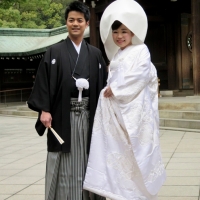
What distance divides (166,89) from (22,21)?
2856 cm

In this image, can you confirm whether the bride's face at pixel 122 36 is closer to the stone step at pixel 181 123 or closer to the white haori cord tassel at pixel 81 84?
the white haori cord tassel at pixel 81 84

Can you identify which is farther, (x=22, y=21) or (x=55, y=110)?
(x=22, y=21)

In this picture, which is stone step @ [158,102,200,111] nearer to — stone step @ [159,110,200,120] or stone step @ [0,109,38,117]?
stone step @ [159,110,200,120]

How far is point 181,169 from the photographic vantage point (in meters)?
4.95

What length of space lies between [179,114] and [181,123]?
513 millimetres

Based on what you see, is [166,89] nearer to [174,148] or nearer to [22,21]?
[174,148]

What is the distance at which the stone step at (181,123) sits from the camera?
8516 mm

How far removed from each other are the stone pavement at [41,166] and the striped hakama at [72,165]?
1053mm

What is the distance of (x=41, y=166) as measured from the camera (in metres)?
5.50

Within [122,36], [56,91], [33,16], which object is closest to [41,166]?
[56,91]

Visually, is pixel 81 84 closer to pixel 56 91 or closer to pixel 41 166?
pixel 56 91

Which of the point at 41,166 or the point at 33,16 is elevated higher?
the point at 33,16

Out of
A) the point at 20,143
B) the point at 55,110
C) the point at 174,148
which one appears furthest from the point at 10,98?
the point at 55,110

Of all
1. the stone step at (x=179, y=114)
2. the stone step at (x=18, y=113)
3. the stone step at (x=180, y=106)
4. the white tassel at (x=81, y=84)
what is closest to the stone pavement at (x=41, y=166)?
the stone step at (x=179, y=114)
